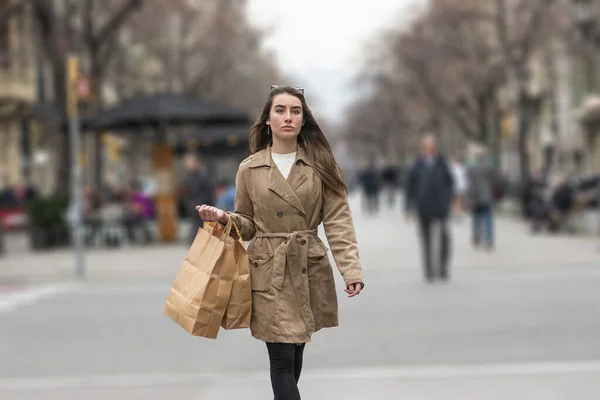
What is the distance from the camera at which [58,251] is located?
70.4 feet

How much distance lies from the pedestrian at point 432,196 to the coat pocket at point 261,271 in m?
9.07

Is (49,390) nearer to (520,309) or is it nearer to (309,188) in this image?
(309,188)

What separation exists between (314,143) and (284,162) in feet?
0.48

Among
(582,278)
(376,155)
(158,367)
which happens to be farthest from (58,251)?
(376,155)

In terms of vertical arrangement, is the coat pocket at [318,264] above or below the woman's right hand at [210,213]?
below

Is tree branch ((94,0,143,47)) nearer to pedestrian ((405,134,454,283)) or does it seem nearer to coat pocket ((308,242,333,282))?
pedestrian ((405,134,454,283))

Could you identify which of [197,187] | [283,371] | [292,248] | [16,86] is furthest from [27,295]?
[16,86]

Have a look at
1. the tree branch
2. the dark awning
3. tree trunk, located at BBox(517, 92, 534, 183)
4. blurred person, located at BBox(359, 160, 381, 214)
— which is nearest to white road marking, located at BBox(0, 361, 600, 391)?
the dark awning

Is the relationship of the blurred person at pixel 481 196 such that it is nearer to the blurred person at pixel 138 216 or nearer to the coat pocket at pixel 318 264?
the blurred person at pixel 138 216

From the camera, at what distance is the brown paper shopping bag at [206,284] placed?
399cm

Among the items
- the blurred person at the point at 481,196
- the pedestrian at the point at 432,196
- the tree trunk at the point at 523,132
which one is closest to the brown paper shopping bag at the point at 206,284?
the pedestrian at the point at 432,196

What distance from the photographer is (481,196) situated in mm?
18156

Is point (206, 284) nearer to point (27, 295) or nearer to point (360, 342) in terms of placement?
point (360, 342)

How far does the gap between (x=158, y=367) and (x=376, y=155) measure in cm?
13748
